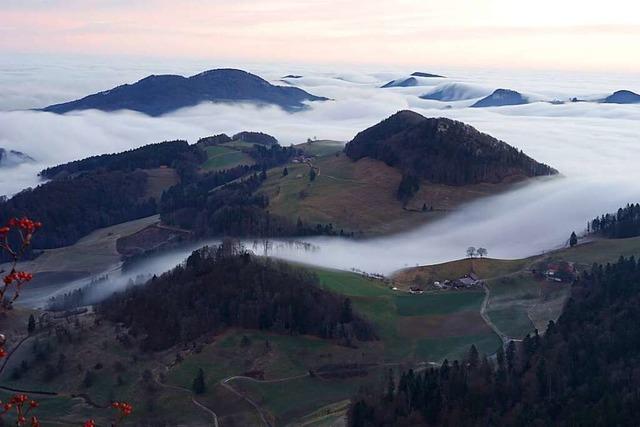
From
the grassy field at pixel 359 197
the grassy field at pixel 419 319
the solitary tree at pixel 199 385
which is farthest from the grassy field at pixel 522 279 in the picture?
the grassy field at pixel 359 197

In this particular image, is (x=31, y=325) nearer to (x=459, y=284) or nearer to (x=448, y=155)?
(x=459, y=284)

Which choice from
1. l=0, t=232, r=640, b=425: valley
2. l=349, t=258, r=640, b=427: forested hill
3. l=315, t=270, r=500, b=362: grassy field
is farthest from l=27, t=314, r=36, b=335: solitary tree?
l=349, t=258, r=640, b=427: forested hill

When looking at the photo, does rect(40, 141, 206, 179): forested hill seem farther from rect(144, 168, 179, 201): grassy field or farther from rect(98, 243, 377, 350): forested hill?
rect(98, 243, 377, 350): forested hill

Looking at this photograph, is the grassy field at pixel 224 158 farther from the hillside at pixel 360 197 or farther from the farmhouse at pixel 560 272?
the farmhouse at pixel 560 272

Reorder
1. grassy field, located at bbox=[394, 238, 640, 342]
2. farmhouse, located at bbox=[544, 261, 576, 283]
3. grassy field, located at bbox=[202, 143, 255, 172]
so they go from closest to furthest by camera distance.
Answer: grassy field, located at bbox=[394, 238, 640, 342] → farmhouse, located at bbox=[544, 261, 576, 283] → grassy field, located at bbox=[202, 143, 255, 172]

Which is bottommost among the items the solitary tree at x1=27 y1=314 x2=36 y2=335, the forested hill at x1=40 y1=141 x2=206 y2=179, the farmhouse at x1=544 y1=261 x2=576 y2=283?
the solitary tree at x1=27 y1=314 x2=36 y2=335

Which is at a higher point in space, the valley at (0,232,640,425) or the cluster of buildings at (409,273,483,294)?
the cluster of buildings at (409,273,483,294)

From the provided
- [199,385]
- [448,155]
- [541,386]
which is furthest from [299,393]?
[448,155]

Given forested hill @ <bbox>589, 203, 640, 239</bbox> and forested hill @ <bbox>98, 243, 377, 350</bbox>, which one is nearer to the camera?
forested hill @ <bbox>98, 243, 377, 350</bbox>
